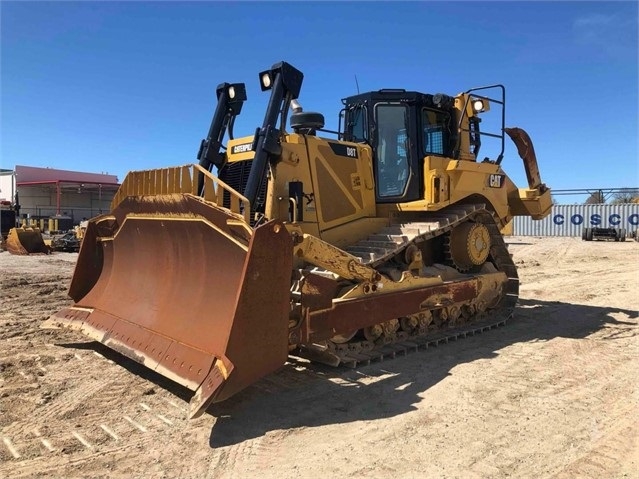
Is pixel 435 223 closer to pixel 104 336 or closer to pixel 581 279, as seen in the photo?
pixel 104 336

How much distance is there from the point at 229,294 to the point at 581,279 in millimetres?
11635

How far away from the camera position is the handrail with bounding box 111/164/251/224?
4297 mm

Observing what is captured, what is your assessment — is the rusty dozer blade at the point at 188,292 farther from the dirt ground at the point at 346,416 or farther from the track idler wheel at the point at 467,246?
the track idler wheel at the point at 467,246

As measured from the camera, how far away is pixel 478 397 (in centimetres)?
450

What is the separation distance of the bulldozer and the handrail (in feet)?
0.06

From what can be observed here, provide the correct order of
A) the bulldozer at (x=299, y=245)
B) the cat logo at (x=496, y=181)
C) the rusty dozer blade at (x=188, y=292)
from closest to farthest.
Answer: the rusty dozer blade at (x=188, y=292)
the bulldozer at (x=299, y=245)
the cat logo at (x=496, y=181)

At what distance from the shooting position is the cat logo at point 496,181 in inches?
308

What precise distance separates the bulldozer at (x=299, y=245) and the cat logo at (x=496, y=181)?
0.03 meters

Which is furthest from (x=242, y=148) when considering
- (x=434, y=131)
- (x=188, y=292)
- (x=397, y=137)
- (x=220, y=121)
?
(x=434, y=131)

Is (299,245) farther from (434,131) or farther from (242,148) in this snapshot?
(434,131)

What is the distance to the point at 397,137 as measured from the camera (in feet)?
23.0

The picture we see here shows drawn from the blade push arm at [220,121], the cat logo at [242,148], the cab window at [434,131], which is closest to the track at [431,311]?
the cab window at [434,131]

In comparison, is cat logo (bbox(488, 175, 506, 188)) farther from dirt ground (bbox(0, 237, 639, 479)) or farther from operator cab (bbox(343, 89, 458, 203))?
dirt ground (bbox(0, 237, 639, 479))

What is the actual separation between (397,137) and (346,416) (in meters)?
4.14
